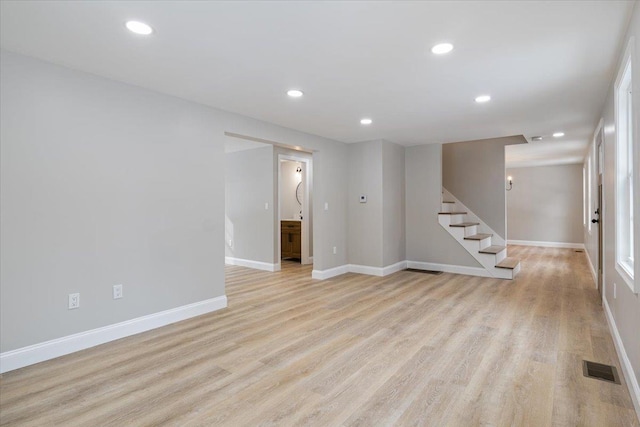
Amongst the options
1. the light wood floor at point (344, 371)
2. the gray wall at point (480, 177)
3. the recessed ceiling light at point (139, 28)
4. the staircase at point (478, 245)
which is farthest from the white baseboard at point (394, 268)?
the recessed ceiling light at point (139, 28)

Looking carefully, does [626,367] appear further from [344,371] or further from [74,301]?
[74,301]

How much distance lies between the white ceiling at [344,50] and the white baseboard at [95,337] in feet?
7.15

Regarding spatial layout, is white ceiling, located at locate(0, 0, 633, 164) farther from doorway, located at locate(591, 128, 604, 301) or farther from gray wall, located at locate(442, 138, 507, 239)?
gray wall, located at locate(442, 138, 507, 239)

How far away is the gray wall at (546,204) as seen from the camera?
30.0 ft

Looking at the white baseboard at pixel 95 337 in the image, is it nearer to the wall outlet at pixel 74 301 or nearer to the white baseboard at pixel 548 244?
the wall outlet at pixel 74 301

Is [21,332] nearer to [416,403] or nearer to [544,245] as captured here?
[416,403]

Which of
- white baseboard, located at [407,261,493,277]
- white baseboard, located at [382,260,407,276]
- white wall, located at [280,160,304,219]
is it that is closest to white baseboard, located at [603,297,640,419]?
white baseboard, located at [407,261,493,277]

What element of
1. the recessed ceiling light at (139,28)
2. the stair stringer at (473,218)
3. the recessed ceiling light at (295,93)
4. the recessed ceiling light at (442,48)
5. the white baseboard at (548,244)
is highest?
the recessed ceiling light at (139,28)

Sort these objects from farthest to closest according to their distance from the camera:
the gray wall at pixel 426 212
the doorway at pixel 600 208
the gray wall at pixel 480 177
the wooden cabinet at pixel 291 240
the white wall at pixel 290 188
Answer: the white wall at pixel 290 188 < the wooden cabinet at pixel 291 240 < the gray wall at pixel 480 177 < the gray wall at pixel 426 212 < the doorway at pixel 600 208

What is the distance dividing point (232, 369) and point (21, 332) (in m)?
1.58

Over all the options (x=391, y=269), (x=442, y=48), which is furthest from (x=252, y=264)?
(x=442, y=48)

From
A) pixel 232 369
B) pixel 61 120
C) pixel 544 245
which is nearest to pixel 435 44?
pixel 232 369

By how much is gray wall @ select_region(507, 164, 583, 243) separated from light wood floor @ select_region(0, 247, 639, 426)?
6172mm

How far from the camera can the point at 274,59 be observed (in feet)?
8.53
